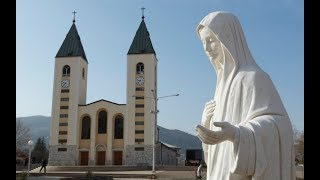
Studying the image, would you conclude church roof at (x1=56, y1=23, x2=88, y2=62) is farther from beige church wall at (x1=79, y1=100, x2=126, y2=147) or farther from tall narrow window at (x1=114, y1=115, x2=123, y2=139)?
tall narrow window at (x1=114, y1=115, x2=123, y2=139)

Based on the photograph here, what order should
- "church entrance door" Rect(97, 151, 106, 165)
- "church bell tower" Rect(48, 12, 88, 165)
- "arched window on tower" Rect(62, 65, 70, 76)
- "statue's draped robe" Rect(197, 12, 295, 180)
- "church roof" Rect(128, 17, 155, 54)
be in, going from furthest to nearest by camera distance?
"arched window on tower" Rect(62, 65, 70, 76) < "church roof" Rect(128, 17, 155, 54) < "church bell tower" Rect(48, 12, 88, 165) < "church entrance door" Rect(97, 151, 106, 165) < "statue's draped robe" Rect(197, 12, 295, 180)

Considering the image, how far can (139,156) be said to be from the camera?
63.7 m

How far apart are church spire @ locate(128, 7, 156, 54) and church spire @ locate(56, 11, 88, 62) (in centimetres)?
868

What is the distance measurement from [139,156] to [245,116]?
6164cm

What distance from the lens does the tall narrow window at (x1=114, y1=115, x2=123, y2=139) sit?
2630 inches

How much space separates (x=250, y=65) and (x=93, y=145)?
65202 millimetres

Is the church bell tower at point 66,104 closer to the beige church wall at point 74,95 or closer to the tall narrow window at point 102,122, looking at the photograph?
the beige church wall at point 74,95

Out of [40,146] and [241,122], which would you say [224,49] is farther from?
[40,146]

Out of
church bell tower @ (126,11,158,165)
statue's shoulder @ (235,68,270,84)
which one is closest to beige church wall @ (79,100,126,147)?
church bell tower @ (126,11,158,165)

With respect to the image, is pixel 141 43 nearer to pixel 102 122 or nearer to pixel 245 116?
pixel 102 122

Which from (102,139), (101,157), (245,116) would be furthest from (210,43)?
(102,139)
